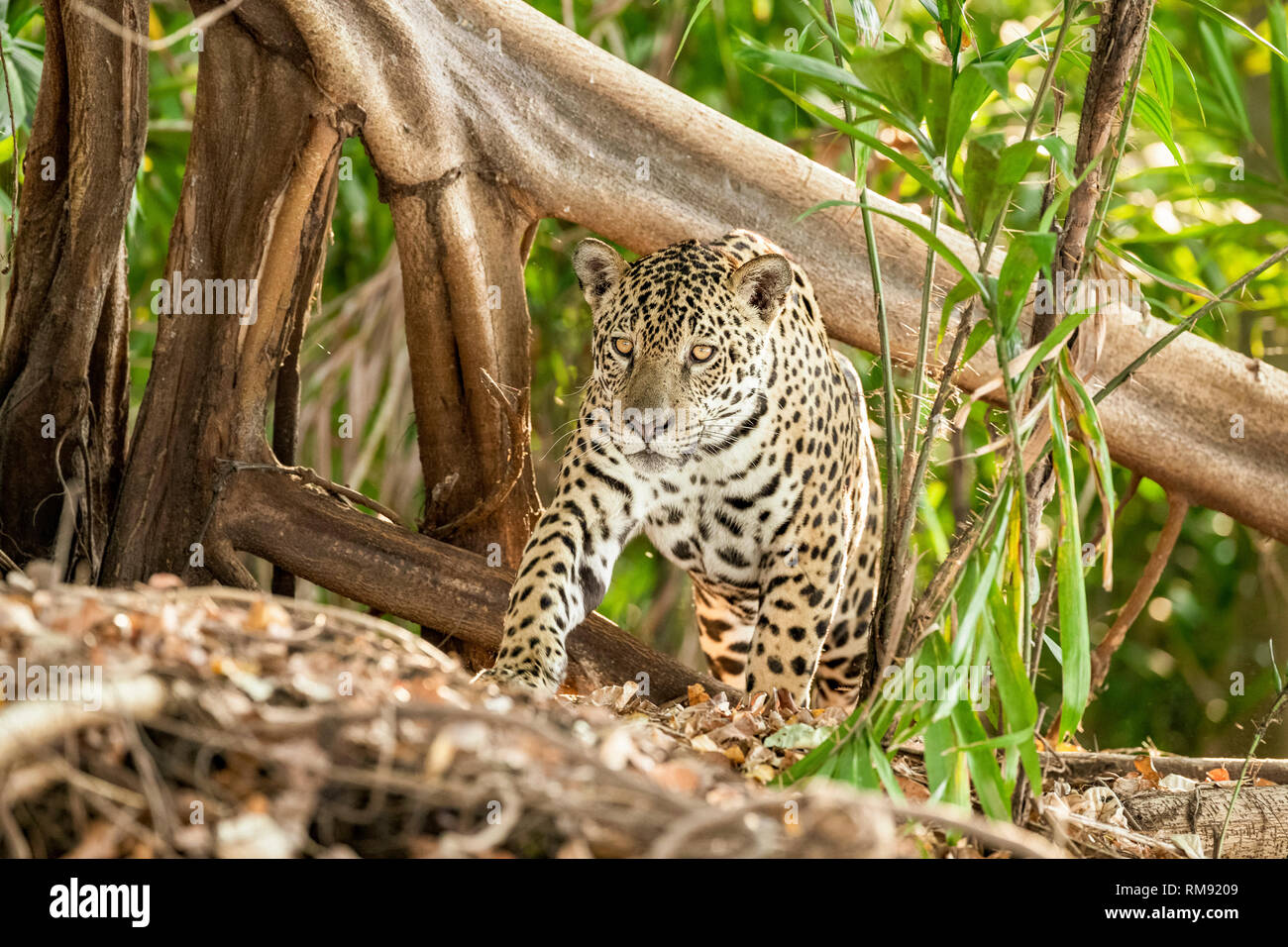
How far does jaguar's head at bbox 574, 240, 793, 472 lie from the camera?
187 inches

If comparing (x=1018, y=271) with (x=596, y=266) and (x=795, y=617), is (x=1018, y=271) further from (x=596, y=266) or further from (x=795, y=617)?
(x=596, y=266)

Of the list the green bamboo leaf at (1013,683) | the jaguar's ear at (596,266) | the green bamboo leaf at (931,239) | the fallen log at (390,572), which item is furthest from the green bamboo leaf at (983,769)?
the jaguar's ear at (596,266)

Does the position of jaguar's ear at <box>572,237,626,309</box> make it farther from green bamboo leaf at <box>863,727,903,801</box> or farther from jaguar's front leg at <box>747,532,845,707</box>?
green bamboo leaf at <box>863,727,903,801</box>

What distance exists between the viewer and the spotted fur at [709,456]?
4.77 meters

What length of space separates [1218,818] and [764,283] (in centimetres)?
242

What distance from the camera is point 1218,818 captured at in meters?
4.16

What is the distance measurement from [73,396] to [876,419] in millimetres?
4222

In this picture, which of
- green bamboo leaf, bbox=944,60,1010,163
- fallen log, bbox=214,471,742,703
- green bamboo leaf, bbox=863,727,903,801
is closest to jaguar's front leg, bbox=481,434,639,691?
fallen log, bbox=214,471,742,703

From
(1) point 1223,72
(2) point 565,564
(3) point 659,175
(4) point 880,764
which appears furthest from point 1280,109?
(4) point 880,764

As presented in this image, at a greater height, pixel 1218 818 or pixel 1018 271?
pixel 1018 271

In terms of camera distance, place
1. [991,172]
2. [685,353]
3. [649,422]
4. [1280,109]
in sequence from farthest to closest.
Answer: [1280,109] → [685,353] → [649,422] → [991,172]

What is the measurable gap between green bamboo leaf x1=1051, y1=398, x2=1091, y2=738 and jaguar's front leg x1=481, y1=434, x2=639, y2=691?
1.81 metres
